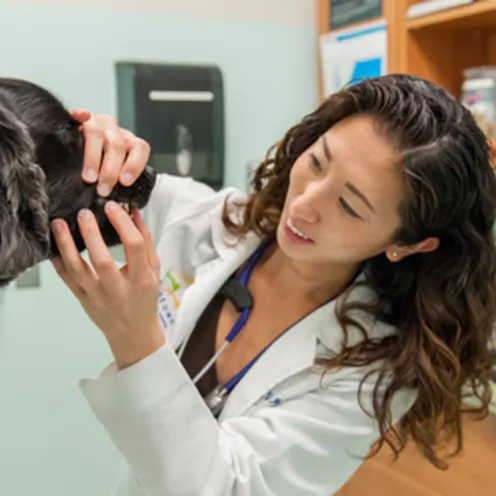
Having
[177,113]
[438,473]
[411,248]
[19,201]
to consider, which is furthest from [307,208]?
[438,473]

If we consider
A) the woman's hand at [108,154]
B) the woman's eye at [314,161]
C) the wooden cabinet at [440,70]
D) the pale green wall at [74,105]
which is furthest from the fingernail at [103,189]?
the wooden cabinet at [440,70]

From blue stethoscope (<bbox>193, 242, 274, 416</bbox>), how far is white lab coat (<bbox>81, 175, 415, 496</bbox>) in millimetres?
15

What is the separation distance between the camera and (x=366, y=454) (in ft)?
3.67

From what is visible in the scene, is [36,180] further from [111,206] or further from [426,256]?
[426,256]

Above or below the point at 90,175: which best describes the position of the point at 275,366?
below

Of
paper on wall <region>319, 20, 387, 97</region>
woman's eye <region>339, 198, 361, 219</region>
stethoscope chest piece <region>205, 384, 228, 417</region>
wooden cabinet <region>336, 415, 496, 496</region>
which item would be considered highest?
paper on wall <region>319, 20, 387, 97</region>

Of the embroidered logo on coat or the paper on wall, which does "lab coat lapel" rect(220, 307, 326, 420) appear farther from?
the paper on wall

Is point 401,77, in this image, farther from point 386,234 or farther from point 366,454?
point 366,454

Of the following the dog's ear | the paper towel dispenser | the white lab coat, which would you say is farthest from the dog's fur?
the paper towel dispenser

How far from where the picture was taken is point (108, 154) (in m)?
0.85

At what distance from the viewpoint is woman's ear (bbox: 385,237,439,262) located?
1040 mm

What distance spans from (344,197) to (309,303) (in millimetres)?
255

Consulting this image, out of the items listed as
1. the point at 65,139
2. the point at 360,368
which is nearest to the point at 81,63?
the point at 65,139

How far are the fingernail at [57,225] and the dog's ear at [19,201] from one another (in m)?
0.01
